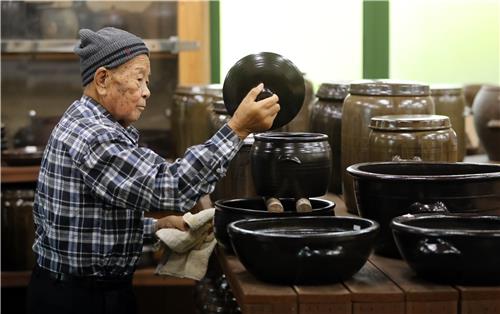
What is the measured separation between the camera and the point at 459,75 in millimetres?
5715

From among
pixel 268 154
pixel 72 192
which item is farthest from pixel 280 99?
pixel 72 192

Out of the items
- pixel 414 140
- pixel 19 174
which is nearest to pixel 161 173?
pixel 414 140

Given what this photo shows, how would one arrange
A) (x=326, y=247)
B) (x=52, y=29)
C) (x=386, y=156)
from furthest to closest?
(x=52, y=29), (x=386, y=156), (x=326, y=247)

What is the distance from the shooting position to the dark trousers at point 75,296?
2887 millimetres

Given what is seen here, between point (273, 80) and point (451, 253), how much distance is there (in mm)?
773

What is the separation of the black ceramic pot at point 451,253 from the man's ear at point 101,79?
95 cm

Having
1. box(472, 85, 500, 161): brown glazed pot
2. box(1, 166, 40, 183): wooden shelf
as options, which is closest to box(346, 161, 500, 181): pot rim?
box(472, 85, 500, 161): brown glazed pot

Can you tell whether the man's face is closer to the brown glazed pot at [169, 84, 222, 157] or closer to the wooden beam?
the brown glazed pot at [169, 84, 222, 157]

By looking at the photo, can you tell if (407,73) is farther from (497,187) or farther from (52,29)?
(497,187)

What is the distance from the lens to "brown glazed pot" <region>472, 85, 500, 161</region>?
420 cm

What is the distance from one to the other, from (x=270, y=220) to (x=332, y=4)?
3.23 meters

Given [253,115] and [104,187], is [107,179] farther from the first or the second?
[253,115]

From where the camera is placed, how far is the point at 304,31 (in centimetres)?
555

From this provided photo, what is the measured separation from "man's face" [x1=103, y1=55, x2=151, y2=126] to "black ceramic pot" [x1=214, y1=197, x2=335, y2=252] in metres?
0.36
